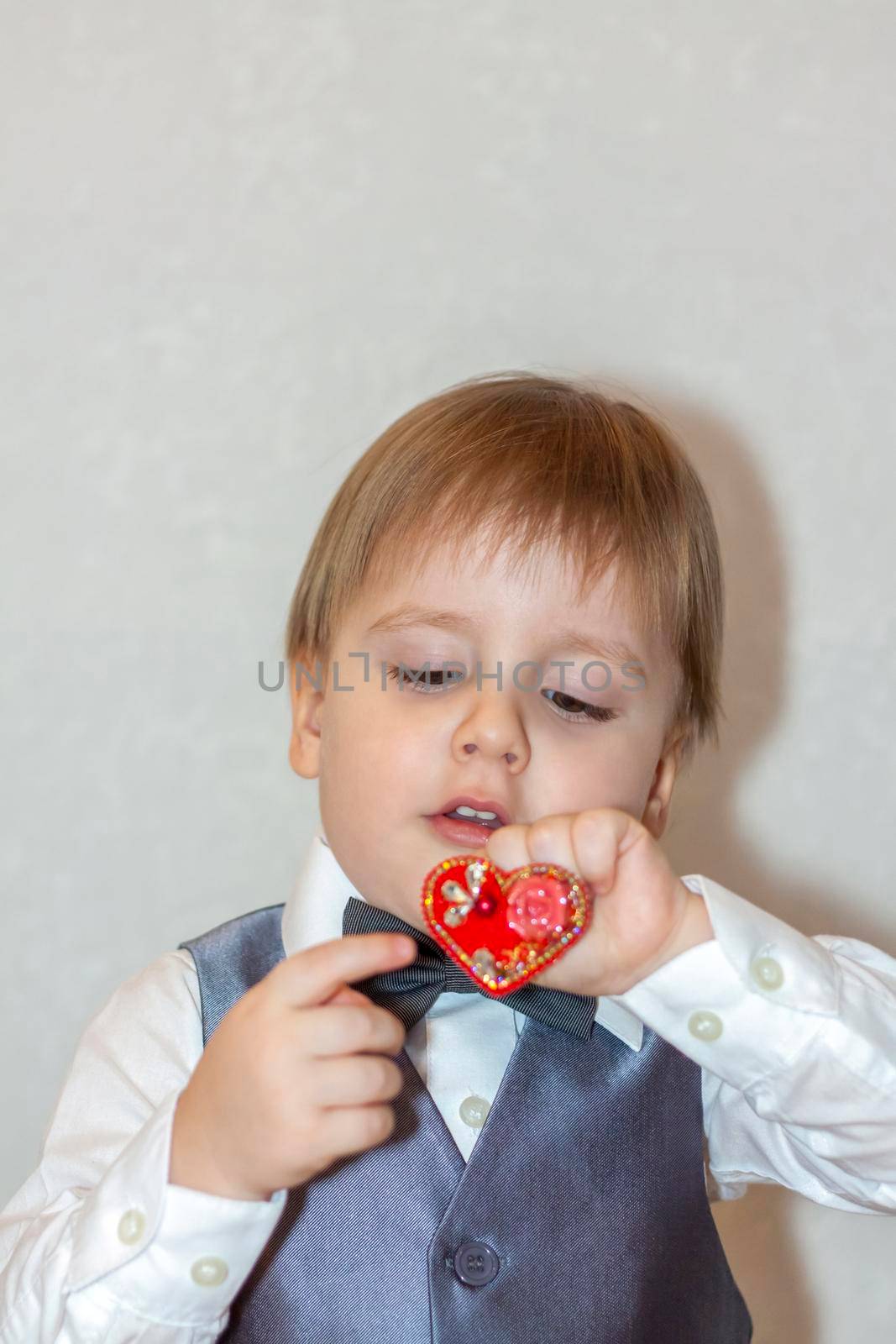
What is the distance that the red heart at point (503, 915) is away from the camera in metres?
0.88

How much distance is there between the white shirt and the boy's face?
0.09 metres

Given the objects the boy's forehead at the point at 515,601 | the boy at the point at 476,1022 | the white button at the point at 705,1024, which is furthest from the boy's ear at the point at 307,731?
the white button at the point at 705,1024

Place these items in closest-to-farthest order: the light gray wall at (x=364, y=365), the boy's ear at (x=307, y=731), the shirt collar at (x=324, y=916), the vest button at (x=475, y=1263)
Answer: the vest button at (x=475, y=1263) < the shirt collar at (x=324, y=916) < the boy's ear at (x=307, y=731) < the light gray wall at (x=364, y=365)

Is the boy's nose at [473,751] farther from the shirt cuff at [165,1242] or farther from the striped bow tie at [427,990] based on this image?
the shirt cuff at [165,1242]

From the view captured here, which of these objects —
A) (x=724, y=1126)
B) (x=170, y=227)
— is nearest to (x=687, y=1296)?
(x=724, y=1126)

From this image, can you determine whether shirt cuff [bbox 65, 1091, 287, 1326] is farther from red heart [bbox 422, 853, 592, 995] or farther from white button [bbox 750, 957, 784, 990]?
white button [bbox 750, 957, 784, 990]

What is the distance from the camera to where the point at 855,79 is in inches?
56.5

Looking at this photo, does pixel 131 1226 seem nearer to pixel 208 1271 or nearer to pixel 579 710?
pixel 208 1271

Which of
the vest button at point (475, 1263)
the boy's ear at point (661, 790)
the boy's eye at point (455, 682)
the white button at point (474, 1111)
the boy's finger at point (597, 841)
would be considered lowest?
the vest button at point (475, 1263)

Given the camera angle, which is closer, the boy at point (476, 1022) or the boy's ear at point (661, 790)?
the boy at point (476, 1022)

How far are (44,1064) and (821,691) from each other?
79cm

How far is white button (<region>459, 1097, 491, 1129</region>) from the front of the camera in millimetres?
1019

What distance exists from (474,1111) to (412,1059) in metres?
0.05

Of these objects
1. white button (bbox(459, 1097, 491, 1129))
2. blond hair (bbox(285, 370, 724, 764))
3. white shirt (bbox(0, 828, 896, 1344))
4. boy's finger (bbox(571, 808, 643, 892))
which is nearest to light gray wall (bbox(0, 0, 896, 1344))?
blond hair (bbox(285, 370, 724, 764))
